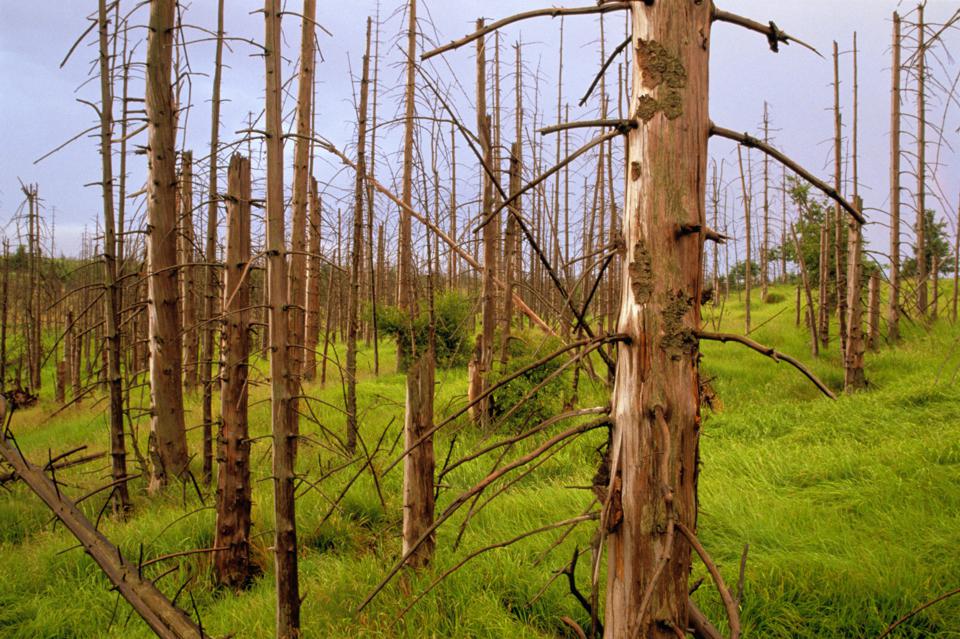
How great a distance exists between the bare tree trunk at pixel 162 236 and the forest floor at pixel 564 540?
83cm

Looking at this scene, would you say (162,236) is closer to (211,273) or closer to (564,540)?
(211,273)

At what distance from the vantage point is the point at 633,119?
58.8 inches

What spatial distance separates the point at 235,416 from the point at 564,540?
2451mm

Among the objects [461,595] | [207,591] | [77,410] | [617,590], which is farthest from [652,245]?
[77,410]

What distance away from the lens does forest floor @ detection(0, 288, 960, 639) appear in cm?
337

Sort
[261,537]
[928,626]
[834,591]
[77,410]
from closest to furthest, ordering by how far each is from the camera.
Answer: [928,626] → [834,591] → [261,537] → [77,410]

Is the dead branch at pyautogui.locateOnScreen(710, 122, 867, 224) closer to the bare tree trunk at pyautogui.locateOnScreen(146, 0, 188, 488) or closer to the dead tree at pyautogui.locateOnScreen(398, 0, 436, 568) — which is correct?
the dead tree at pyautogui.locateOnScreen(398, 0, 436, 568)

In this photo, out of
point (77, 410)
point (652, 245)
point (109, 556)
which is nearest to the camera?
point (652, 245)

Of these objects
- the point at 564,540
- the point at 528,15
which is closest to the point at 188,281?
the point at 564,540

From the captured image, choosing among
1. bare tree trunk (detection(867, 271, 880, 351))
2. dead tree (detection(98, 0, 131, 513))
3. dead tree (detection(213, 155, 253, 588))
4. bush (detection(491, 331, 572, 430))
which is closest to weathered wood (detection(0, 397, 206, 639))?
dead tree (detection(213, 155, 253, 588))

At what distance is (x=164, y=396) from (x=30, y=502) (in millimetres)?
2520

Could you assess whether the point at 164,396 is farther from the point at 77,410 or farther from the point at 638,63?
the point at 77,410

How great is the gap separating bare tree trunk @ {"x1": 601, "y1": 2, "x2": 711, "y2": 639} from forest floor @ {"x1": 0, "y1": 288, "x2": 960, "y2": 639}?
0.89ft

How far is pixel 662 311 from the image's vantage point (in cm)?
144
